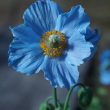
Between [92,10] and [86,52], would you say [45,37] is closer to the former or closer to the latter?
[86,52]

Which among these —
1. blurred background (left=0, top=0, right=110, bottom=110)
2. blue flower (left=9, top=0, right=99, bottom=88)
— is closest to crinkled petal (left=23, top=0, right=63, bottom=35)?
blue flower (left=9, top=0, right=99, bottom=88)

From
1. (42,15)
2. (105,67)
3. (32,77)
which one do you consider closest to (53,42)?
(42,15)

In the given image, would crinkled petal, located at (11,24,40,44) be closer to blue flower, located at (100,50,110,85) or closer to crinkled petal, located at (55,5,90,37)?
crinkled petal, located at (55,5,90,37)

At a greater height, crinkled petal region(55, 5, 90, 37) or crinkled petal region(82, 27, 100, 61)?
crinkled petal region(55, 5, 90, 37)

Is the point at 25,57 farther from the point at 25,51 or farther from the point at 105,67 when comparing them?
the point at 105,67

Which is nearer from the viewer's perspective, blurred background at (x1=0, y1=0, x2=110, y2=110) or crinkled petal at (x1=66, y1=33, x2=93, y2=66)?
crinkled petal at (x1=66, y1=33, x2=93, y2=66)

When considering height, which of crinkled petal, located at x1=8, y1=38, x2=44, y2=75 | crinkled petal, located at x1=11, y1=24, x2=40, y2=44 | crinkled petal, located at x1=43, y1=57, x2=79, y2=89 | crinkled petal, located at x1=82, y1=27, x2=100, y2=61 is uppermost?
crinkled petal, located at x1=11, y1=24, x2=40, y2=44

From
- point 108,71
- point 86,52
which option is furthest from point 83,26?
point 108,71
